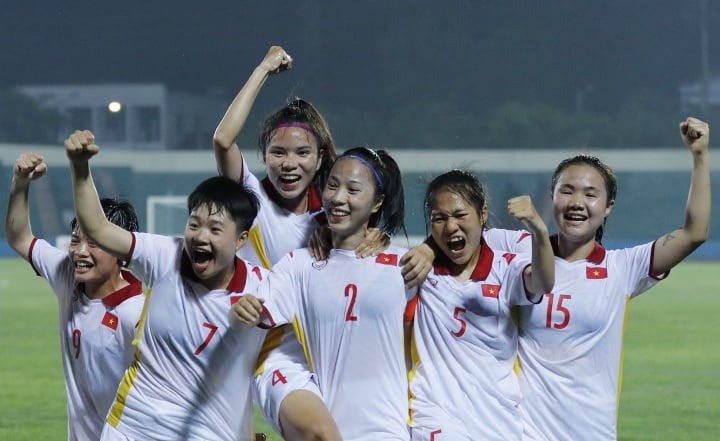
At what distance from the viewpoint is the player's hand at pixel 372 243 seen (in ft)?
10.8

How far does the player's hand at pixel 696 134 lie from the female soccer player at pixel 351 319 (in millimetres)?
865

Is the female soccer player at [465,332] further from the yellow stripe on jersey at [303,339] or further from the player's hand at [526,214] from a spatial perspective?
the yellow stripe on jersey at [303,339]

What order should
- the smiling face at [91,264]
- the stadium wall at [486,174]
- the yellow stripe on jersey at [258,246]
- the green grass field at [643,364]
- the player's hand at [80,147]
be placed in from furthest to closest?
the stadium wall at [486,174] < the green grass field at [643,364] < the yellow stripe on jersey at [258,246] < the smiling face at [91,264] < the player's hand at [80,147]

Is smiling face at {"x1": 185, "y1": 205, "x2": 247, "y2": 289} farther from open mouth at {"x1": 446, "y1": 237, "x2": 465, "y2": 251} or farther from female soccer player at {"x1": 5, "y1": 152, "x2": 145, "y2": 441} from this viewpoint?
open mouth at {"x1": 446, "y1": 237, "x2": 465, "y2": 251}

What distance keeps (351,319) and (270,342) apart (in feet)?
0.80

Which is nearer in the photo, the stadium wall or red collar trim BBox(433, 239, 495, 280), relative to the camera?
red collar trim BBox(433, 239, 495, 280)

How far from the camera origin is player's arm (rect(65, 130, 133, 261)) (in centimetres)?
300

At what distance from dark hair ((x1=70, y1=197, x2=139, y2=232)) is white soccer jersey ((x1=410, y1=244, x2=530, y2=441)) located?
39.0 inches

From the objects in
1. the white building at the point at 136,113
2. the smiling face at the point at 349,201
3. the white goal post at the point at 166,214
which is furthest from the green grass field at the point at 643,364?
the smiling face at the point at 349,201

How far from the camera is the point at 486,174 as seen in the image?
613 inches

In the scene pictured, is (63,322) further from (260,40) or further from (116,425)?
(260,40)

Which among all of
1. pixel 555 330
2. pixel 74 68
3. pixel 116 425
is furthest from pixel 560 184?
pixel 74 68

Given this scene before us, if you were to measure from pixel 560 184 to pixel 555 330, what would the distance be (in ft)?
1.39

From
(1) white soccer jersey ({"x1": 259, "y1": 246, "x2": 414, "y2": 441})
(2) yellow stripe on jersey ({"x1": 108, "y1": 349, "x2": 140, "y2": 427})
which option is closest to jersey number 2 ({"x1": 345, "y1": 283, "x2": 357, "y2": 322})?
(1) white soccer jersey ({"x1": 259, "y1": 246, "x2": 414, "y2": 441})
